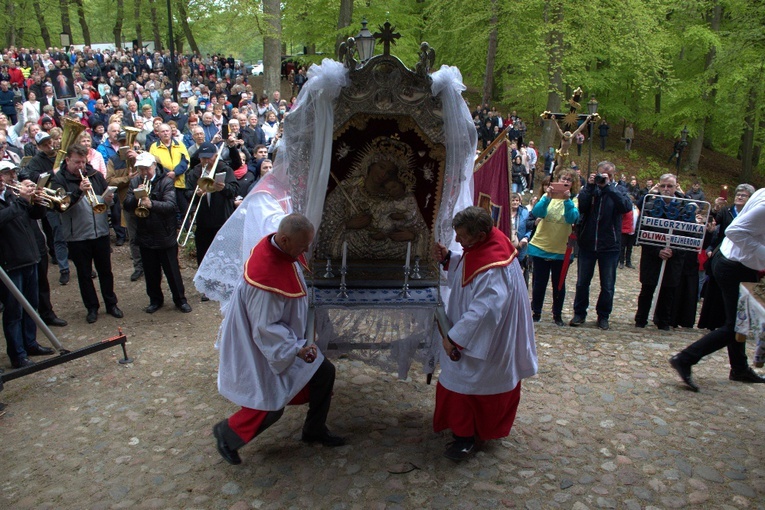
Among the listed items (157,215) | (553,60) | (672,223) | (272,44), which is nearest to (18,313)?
(157,215)

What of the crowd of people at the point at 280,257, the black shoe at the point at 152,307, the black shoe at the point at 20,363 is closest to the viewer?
the crowd of people at the point at 280,257

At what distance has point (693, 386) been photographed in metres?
5.64

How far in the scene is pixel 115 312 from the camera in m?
7.52

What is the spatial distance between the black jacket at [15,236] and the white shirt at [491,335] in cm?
432

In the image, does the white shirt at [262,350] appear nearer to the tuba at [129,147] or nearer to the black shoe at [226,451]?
the black shoe at [226,451]

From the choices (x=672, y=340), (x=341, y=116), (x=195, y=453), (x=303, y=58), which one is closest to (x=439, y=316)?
(x=341, y=116)

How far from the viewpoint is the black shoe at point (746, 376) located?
579 centimetres

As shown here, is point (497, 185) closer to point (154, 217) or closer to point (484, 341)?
point (484, 341)

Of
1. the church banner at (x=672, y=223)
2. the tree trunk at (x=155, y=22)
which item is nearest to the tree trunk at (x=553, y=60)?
the church banner at (x=672, y=223)

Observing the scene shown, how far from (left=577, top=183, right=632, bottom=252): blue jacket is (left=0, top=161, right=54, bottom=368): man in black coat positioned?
20.5 feet

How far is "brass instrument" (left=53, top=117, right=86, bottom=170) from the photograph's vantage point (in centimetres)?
680

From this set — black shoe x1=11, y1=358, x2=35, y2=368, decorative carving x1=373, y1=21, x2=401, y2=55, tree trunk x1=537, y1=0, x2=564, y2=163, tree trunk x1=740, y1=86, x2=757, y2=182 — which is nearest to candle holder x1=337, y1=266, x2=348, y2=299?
decorative carving x1=373, y1=21, x2=401, y2=55

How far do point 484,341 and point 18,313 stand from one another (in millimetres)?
4588

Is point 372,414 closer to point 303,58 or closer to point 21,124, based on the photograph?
point 21,124
